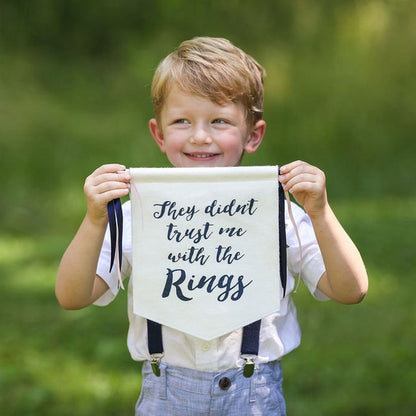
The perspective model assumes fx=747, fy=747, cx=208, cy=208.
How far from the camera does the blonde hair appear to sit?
7.86ft

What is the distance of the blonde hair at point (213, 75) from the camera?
2395 mm

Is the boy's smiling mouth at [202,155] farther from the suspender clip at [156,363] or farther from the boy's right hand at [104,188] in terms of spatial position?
the suspender clip at [156,363]

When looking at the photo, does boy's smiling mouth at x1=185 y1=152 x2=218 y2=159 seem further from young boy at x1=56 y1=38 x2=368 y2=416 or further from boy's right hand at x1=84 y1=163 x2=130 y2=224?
boy's right hand at x1=84 y1=163 x2=130 y2=224

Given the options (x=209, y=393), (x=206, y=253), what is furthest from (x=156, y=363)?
(x=206, y=253)

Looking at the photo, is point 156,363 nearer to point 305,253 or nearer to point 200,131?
point 305,253

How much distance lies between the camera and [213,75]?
2.41 metres

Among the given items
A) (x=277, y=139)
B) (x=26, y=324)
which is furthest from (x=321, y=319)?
(x=277, y=139)

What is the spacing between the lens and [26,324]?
486 centimetres

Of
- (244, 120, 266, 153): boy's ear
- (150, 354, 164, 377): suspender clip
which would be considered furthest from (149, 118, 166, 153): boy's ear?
(150, 354, 164, 377): suspender clip

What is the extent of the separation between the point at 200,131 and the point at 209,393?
81 cm

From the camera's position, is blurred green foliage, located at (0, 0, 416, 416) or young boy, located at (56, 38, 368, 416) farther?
blurred green foliage, located at (0, 0, 416, 416)

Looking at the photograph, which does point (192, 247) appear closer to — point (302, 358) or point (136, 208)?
point (136, 208)

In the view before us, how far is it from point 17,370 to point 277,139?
21.5ft

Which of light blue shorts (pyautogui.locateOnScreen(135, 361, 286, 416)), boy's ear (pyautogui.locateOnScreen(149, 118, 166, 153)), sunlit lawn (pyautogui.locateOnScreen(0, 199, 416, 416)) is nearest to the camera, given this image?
light blue shorts (pyautogui.locateOnScreen(135, 361, 286, 416))
